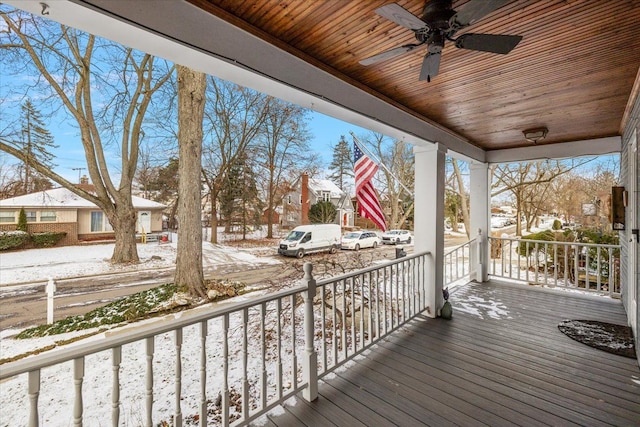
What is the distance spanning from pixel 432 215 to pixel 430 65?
2131mm

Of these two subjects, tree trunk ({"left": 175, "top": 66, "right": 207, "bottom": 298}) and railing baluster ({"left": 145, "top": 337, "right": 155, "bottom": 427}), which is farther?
tree trunk ({"left": 175, "top": 66, "right": 207, "bottom": 298})

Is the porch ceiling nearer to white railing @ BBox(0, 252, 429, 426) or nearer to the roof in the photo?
white railing @ BBox(0, 252, 429, 426)

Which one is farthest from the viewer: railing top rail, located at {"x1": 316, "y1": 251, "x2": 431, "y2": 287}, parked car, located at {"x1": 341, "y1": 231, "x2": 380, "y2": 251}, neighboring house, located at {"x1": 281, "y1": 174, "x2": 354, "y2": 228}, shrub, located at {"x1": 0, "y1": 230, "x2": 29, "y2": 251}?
neighboring house, located at {"x1": 281, "y1": 174, "x2": 354, "y2": 228}

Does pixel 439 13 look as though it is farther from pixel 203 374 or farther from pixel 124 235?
pixel 124 235

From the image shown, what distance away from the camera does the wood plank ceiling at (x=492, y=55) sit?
5.08 ft

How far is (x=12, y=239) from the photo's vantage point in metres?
8.60

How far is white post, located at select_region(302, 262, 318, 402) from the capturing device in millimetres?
2008

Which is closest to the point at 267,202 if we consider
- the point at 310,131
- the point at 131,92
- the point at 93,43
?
the point at 310,131

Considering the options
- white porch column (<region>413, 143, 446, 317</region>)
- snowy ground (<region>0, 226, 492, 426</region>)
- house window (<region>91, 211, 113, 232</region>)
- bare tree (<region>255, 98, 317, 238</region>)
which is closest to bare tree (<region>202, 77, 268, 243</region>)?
bare tree (<region>255, 98, 317, 238</region>)

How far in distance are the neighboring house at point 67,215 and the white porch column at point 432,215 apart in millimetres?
9609

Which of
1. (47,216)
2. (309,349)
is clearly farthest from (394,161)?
(47,216)

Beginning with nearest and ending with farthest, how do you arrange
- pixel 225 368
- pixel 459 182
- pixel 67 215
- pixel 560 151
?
pixel 225 368 < pixel 560 151 < pixel 67 215 < pixel 459 182

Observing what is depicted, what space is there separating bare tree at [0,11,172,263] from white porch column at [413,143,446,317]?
756 cm

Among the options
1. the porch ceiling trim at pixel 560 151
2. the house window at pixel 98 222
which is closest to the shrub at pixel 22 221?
the house window at pixel 98 222
